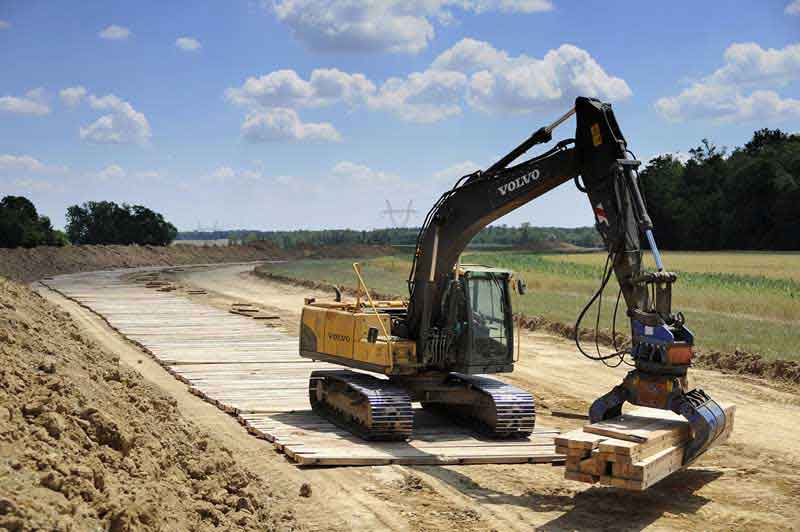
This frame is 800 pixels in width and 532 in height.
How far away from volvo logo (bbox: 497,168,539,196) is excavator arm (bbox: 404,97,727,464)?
0.04ft

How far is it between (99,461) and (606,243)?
565cm

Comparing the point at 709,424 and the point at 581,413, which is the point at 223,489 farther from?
the point at 581,413

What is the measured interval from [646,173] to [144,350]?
86.6 m

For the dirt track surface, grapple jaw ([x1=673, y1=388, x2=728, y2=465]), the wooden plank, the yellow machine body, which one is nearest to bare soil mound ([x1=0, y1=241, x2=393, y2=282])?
the wooden plank

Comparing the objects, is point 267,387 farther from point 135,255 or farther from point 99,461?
point 135,255

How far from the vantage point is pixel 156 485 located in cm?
699

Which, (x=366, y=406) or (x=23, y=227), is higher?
(x=23, y=227)

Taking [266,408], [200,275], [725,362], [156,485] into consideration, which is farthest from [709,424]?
[200,275]

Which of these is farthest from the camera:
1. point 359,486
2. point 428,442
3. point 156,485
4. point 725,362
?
point 725,362

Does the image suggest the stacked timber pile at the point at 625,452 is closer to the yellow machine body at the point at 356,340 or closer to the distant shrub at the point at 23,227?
the yellow machine body at the point at 356,340

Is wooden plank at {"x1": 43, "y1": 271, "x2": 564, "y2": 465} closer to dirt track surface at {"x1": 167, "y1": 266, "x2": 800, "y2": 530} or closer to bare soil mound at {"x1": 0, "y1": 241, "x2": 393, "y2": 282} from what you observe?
dirt track surface at {"x1": 167, "y1": 266, "x2": 800, "y2": 530}

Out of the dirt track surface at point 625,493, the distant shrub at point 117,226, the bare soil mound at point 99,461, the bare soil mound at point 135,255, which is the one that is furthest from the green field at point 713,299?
the distant shrub at point 117,226

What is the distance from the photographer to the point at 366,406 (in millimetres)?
11469

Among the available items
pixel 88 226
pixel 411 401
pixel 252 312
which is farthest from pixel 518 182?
pixel 88 226
